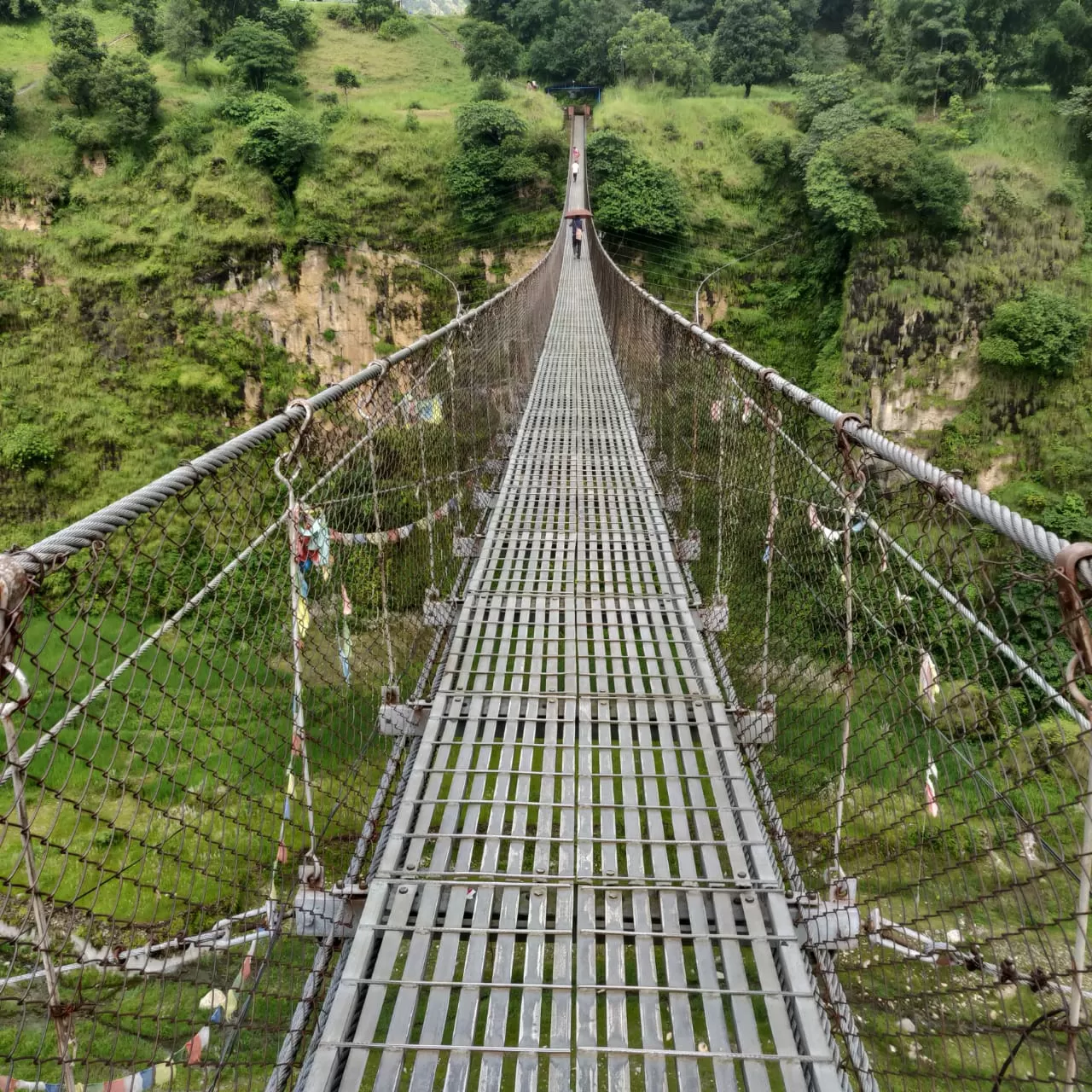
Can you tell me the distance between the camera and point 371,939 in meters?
1.41

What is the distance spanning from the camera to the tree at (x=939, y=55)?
512 inches

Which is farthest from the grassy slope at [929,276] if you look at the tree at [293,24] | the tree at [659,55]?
the tree at [293,24]

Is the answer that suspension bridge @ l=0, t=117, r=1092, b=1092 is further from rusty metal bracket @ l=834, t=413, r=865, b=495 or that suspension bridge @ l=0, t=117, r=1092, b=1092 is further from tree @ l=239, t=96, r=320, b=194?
tree @ l=239, t=96, r=320, b=194

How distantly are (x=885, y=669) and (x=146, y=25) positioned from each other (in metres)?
21.5

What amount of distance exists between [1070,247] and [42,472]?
50.7 ft

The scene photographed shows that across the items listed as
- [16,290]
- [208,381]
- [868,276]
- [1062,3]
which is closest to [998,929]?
[868,276]

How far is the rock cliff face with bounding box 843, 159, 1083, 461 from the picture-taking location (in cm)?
1037

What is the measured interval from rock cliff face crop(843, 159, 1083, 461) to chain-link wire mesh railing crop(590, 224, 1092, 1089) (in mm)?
6886

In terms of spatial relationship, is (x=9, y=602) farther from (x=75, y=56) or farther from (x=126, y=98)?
(x=75, y=56)

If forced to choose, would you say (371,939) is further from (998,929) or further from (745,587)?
(998,929)

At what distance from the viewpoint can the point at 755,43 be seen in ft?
54.0

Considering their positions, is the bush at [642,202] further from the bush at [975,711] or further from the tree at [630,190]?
the bush at [975,711]

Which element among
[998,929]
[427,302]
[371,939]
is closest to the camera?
[371,939]

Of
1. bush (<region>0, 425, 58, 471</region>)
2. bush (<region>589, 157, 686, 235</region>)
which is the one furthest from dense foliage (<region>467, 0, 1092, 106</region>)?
bush (<region>0, 425, 58, 471</region>)
